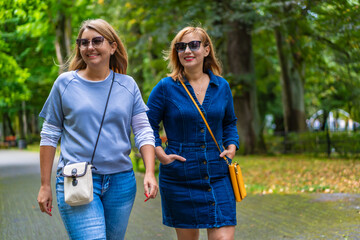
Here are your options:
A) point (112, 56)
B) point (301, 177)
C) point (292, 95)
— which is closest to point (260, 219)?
point (112, 56)

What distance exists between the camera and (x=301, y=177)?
12469 millimetres

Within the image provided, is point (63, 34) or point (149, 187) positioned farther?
point (63, 34)

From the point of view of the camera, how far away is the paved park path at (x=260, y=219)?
238 inches

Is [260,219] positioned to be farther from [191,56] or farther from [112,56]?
[112,56]

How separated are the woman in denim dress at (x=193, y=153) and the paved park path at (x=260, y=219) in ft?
8.25

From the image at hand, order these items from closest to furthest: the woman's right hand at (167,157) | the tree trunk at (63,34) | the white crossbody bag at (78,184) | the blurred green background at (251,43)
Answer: the white crossbody bag at (78,184) → the woman's right hand at (167,157) → the blurred green background at (251,43) → the tree trunk at (63,34)

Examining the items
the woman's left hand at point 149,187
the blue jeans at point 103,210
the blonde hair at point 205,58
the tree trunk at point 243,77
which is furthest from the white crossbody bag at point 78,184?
the tree trunk at point 243,77

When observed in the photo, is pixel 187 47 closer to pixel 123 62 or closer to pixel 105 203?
pixel 123 62

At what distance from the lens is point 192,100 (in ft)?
11.5

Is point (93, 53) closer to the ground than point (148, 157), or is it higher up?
higher up

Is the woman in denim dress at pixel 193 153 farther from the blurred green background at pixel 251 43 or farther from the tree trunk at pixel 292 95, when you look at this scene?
the tree trunk at pixel 292 95

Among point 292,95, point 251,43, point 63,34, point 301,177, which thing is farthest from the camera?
point 292,95

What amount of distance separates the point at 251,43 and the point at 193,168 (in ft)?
56.4

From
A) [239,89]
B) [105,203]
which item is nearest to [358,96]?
[239,89]
